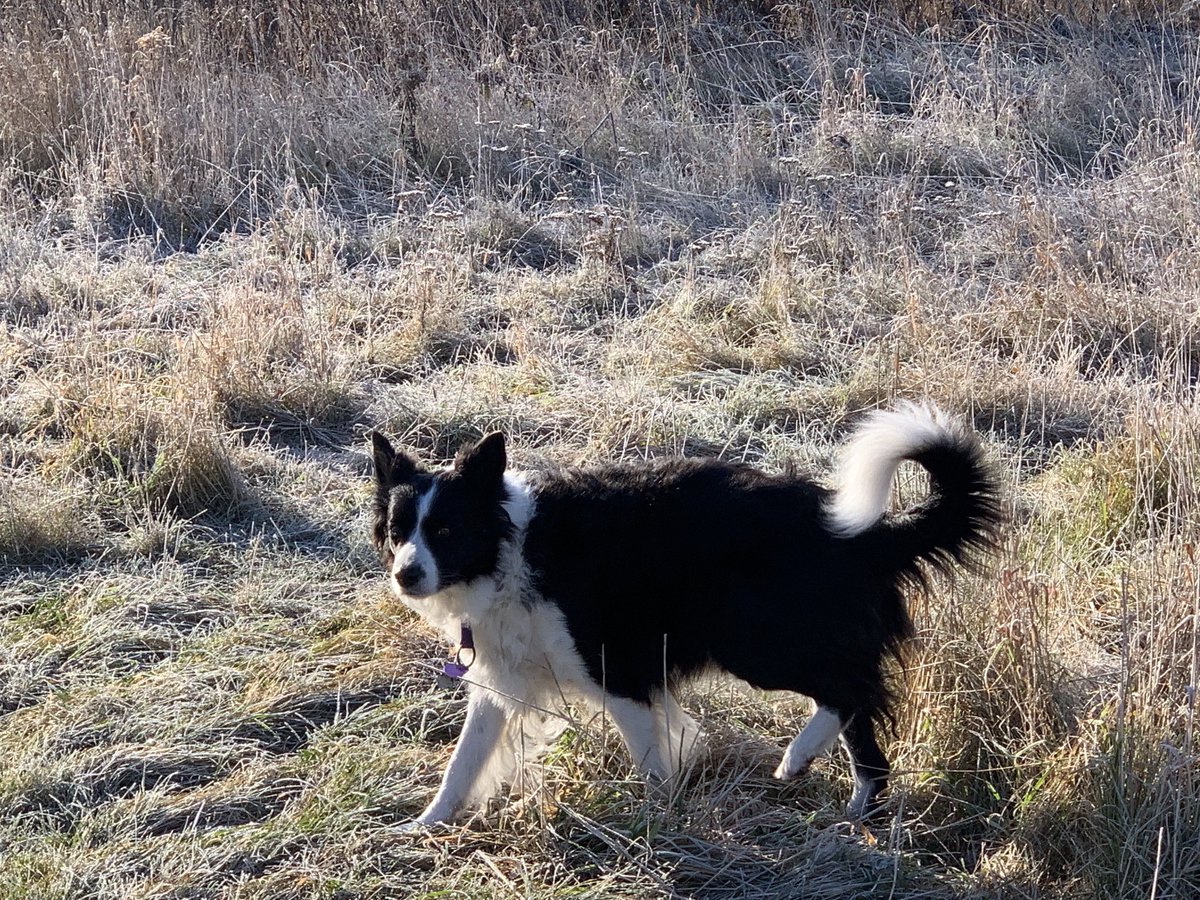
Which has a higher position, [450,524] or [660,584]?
[450,524]

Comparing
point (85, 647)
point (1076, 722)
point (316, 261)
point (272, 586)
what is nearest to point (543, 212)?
point (316, 261)

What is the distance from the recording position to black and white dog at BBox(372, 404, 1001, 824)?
3.31m

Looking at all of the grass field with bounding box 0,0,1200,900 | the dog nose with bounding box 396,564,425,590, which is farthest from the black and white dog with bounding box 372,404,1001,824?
the grass field with bounding box 0,0,1200,900

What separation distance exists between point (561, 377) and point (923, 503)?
2.68 metres

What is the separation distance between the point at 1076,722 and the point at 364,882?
174 centimetres

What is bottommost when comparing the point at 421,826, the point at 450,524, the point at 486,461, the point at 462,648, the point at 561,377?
the point at 421,826

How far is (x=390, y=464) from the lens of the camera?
3.52 meters

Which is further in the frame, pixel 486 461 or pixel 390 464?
pixel 390 464

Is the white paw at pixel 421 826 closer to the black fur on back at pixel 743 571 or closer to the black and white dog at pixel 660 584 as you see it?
the black and white dog at pixel 660 584

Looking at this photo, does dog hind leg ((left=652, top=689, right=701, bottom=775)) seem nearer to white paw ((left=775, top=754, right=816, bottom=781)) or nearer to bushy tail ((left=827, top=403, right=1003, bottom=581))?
white paw ((left=775, top=754, right=816, bottom=781))

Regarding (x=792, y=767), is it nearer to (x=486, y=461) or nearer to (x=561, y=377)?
(x=486, y=461)

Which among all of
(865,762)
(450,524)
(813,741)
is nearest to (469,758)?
(450,524)

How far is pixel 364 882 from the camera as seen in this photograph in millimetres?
3141

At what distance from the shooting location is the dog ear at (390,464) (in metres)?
3.52
